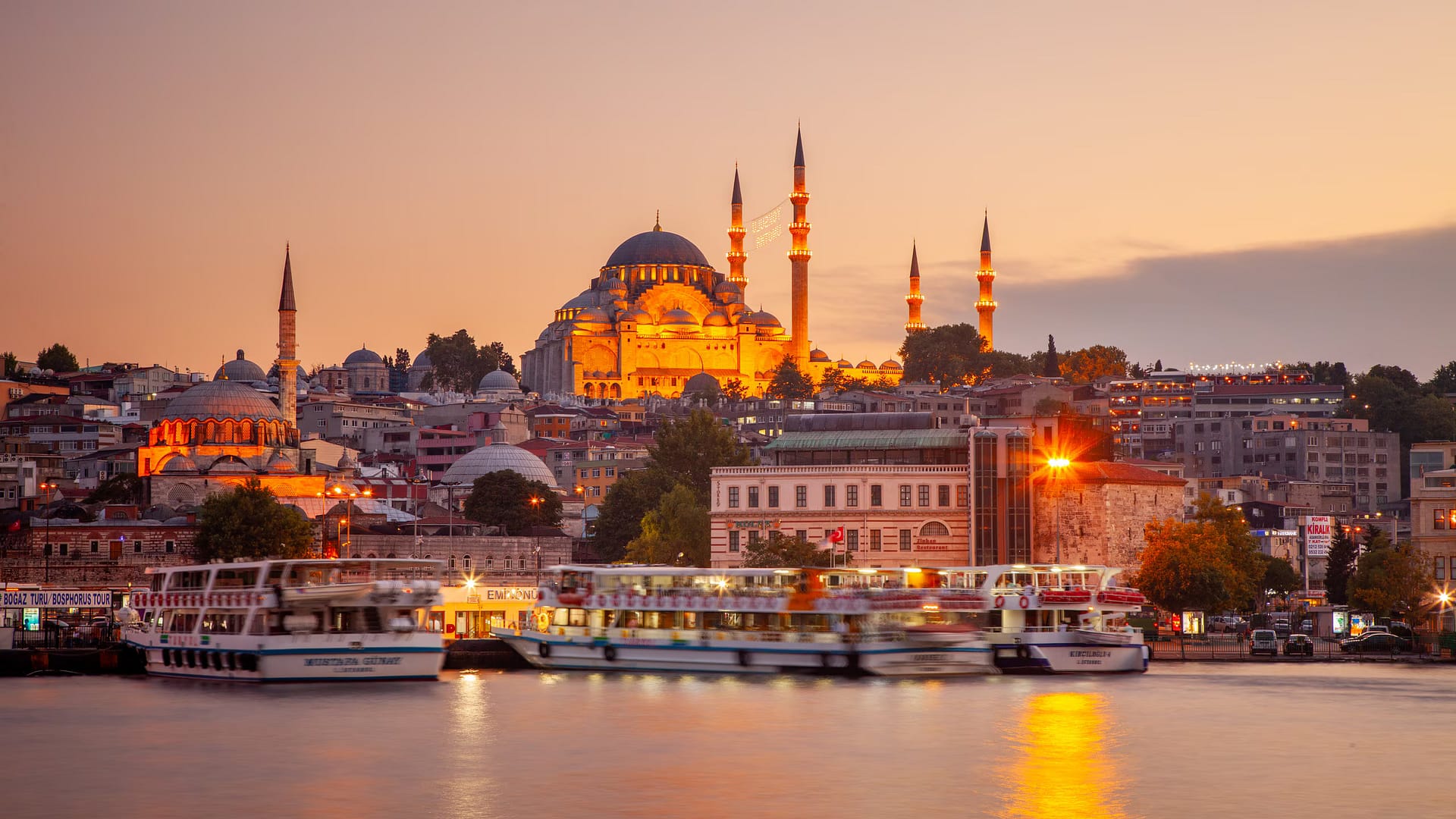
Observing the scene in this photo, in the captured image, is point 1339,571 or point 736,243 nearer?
point 1339,571

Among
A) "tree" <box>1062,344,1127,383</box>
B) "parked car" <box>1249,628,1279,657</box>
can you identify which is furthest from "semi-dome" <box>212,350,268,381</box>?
"parked car" <box>1249,628,1279,657</box>

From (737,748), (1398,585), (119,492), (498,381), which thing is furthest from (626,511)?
(498,381)

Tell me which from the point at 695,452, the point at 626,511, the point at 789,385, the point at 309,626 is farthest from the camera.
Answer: the point at 789,385

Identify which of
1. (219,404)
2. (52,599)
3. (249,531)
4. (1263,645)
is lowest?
(1263,645)

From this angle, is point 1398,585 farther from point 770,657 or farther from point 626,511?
point 626,511

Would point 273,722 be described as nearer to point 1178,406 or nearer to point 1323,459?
point 1323,459

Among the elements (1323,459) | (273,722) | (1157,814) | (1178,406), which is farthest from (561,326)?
(1157,814)

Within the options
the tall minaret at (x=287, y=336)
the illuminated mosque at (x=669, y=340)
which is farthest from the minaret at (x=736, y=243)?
the tall minaret at (x=287, y=336)

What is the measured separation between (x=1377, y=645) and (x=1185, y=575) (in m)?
7.69

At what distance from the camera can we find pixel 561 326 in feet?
584

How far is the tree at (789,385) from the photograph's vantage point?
162250 mm

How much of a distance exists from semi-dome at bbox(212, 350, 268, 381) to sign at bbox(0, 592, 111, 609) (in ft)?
225

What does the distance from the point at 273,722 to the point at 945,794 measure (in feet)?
51.5

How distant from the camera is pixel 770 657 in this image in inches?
2044
